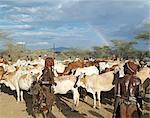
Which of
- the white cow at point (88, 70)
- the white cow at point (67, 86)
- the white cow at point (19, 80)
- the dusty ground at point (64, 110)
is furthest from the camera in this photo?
the white cow at point (88, 70)

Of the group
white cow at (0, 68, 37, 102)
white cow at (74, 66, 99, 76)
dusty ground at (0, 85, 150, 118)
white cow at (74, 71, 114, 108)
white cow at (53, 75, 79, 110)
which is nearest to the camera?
dusty ground at (0, 85, 150, 118)

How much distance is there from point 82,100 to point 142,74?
2.80 metres

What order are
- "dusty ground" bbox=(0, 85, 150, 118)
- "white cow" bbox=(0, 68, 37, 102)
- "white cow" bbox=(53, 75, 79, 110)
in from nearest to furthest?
"dusty ground" bbox=(0, 85, 150, 118) → "white cow" bbox=(53, 75, 79, 110) → "white cow" bbox=(0, 68, 37, 102)

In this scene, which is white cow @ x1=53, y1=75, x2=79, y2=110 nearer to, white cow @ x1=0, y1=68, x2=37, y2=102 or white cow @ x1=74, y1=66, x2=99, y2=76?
white cow @ x1=0, y1=68, x2=37, y2=102

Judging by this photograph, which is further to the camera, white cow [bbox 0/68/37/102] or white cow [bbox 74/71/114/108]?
white cow [bbox 0/68/37/102]

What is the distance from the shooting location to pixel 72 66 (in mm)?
20312

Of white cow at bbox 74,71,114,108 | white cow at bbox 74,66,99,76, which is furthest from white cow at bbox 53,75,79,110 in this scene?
white cow at bbox 74,66,99,76

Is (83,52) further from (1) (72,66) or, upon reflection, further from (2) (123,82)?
(2) (123,82)

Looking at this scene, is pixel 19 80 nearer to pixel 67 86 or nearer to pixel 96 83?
pixel 67 86

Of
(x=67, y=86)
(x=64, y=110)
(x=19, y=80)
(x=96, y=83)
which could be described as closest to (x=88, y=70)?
(x=19, y=80)

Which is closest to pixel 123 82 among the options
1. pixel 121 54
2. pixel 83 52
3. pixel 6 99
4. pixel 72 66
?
pixel 6 99

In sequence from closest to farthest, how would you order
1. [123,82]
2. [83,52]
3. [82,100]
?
[123,82] → [82,100] → [83,52]

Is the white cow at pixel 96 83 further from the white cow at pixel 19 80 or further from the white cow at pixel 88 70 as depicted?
the white cow at pixel 88 70

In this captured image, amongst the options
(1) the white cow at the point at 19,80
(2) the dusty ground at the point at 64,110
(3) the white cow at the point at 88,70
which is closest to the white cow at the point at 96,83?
(2) the dusty ground at the point at 64,110
